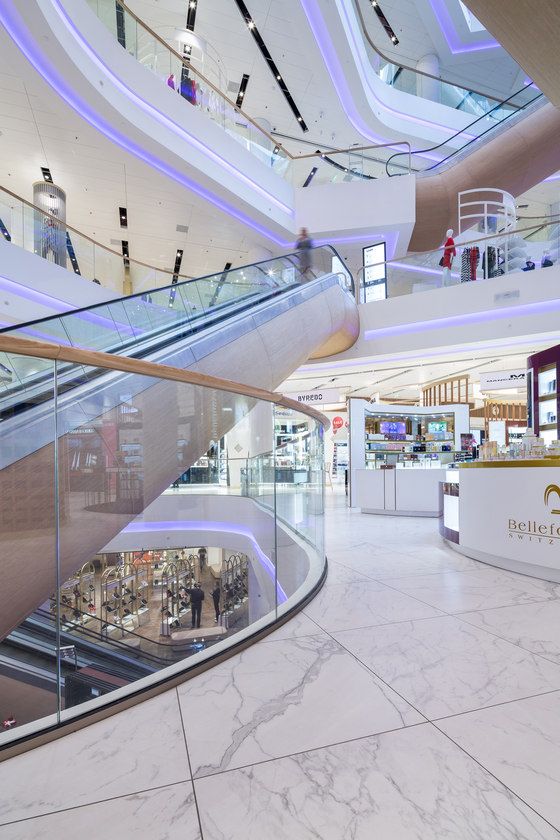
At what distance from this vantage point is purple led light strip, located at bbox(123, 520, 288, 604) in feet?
6.84

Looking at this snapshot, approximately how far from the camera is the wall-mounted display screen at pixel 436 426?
1169 cm

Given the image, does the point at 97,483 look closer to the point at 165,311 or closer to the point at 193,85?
the point at 165,311

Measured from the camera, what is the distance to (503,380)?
40.6 feet

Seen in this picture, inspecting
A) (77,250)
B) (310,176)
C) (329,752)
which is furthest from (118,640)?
(310,176)

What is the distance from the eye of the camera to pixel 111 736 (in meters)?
1.58

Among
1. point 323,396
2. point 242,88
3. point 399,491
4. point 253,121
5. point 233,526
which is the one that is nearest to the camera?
point 233,526

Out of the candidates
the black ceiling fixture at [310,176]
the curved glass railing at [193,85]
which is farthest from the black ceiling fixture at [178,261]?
the black ceiling fixture at [310,176]

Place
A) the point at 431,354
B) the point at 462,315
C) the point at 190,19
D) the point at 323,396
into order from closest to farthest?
the point at 462,315, the point at 431,354, the point at 190,19, the point at 323,396

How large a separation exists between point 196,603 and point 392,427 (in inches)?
382

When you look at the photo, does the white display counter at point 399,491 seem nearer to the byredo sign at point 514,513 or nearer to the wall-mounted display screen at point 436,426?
the wall-mounted display screen at point 436,426

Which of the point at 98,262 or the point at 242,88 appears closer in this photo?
the point at 98,262

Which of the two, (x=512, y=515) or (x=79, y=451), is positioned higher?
(x=79, y=451)

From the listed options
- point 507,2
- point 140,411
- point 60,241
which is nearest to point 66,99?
point 60,241

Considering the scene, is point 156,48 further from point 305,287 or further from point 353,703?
point 353,703
